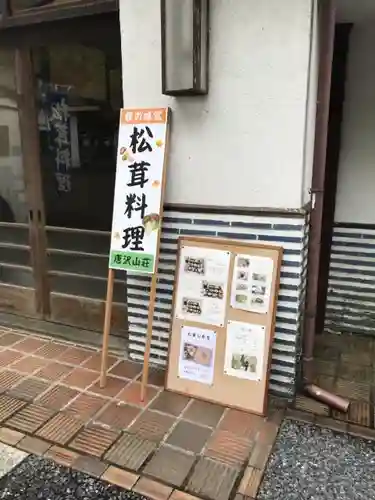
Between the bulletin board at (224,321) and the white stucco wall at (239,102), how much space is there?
0.36 metres

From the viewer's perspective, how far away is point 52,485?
7.50ft

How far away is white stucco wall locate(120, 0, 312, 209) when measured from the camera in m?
2.57

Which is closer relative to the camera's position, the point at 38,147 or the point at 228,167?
the point at 228,167

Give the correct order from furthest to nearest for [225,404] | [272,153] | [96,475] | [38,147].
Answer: [38,147], [225,404], [272,153], [96,475]

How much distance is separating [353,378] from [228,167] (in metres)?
1.85

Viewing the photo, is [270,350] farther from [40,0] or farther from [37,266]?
[40,0]

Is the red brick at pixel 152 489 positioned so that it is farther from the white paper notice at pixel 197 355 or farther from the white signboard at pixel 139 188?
the white signboard at pixel 139 188

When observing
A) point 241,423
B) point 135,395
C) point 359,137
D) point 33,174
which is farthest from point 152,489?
point 359,137

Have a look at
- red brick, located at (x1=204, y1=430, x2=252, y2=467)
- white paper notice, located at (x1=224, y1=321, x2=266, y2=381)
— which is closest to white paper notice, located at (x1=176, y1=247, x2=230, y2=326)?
white paper notice, located at (x1=224, y1=321, x2=266, y2=381)

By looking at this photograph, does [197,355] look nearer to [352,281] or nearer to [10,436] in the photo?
[10,436]

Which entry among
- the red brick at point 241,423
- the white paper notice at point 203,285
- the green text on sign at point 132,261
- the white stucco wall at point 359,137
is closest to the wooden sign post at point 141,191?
the green text on sign at point 132,261

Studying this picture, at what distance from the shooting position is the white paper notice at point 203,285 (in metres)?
2.94

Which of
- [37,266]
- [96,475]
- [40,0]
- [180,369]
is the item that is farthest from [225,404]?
[40,0]

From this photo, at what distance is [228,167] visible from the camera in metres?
2.85
